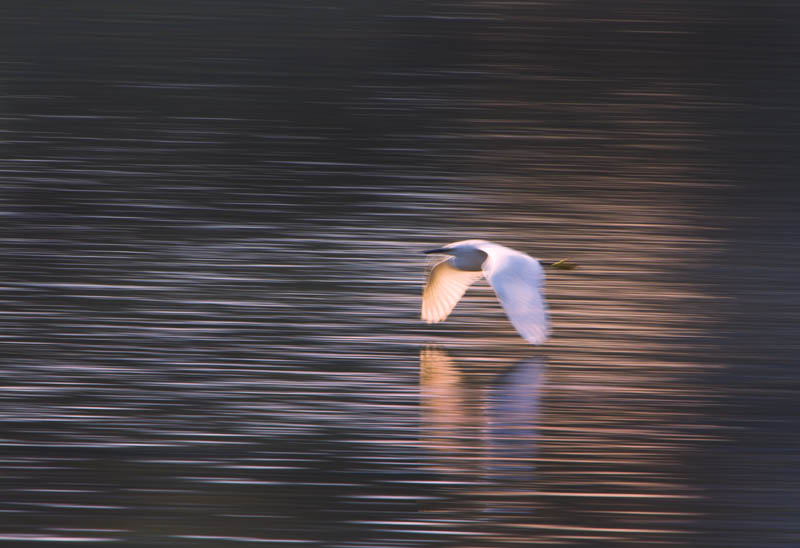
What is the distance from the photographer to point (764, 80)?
9.92 meters

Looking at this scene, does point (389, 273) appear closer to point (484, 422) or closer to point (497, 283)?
point (497, 283)

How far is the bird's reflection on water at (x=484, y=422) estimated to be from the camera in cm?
457

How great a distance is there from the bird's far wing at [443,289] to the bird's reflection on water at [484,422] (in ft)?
0.58

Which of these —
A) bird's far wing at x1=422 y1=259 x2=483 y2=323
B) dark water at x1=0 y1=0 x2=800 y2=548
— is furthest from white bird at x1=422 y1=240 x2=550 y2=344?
dark water at x1=0 y1=0 x2=800 y2=548

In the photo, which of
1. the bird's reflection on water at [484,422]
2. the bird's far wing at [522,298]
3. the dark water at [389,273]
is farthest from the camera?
the bird's far wing at [522,298]

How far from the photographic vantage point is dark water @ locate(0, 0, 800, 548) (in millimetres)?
4426

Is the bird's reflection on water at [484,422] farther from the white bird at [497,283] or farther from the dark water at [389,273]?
the white bird at [497,283]

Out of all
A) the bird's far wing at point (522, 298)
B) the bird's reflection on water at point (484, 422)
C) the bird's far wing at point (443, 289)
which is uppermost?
the bird's far wing at point (443, 289)

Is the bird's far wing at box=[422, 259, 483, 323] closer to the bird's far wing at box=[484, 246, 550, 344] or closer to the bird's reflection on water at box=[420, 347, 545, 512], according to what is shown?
the bird's reflection on water at box=[420, 347, 545, 512]

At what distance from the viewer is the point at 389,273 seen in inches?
255

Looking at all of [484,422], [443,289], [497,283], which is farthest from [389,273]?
[484,422]

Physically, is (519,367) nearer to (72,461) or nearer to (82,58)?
(72,461)

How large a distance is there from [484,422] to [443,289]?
2.93 ft

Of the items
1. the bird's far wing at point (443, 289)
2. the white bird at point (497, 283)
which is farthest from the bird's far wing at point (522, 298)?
the bird's far wing at point (443, 289)
